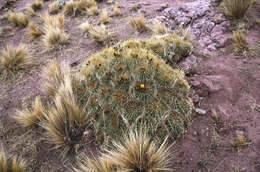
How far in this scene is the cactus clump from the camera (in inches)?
89.4

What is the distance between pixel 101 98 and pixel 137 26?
299 cm

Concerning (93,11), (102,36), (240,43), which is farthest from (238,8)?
(93,11)

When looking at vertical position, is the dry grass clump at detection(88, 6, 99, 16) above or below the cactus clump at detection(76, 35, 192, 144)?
above

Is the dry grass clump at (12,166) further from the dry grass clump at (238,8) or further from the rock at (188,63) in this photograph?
the dry grass clump at (238,8)

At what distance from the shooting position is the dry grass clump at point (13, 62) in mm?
3782

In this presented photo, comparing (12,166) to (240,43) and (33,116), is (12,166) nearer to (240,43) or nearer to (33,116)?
(33,116)

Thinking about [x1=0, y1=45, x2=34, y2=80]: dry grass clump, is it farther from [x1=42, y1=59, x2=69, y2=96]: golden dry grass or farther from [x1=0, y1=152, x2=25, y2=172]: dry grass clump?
[x1=0, y1=152, x2=25, y2=172]: dry grass clump

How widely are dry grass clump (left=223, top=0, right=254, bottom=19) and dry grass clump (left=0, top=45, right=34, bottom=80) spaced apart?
15.3ft

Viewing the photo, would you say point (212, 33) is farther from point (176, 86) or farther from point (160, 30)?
point (176, 86)

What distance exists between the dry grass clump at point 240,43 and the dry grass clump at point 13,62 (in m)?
4.31

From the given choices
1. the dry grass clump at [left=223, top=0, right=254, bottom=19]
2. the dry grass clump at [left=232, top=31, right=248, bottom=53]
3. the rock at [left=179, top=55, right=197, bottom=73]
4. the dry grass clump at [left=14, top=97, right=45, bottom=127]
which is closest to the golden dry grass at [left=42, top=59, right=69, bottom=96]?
the dry grass clump at [left=14, top=97, right=45, bottom=127]

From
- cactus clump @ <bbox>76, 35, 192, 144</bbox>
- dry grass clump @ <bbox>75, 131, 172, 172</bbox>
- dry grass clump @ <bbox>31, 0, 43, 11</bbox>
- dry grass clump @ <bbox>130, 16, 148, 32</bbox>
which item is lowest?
dry grass clump @ <bbox>75, 131, 172, 172</bbox>

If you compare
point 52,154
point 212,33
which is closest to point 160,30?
point 212,33

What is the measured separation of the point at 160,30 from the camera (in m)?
4.27
